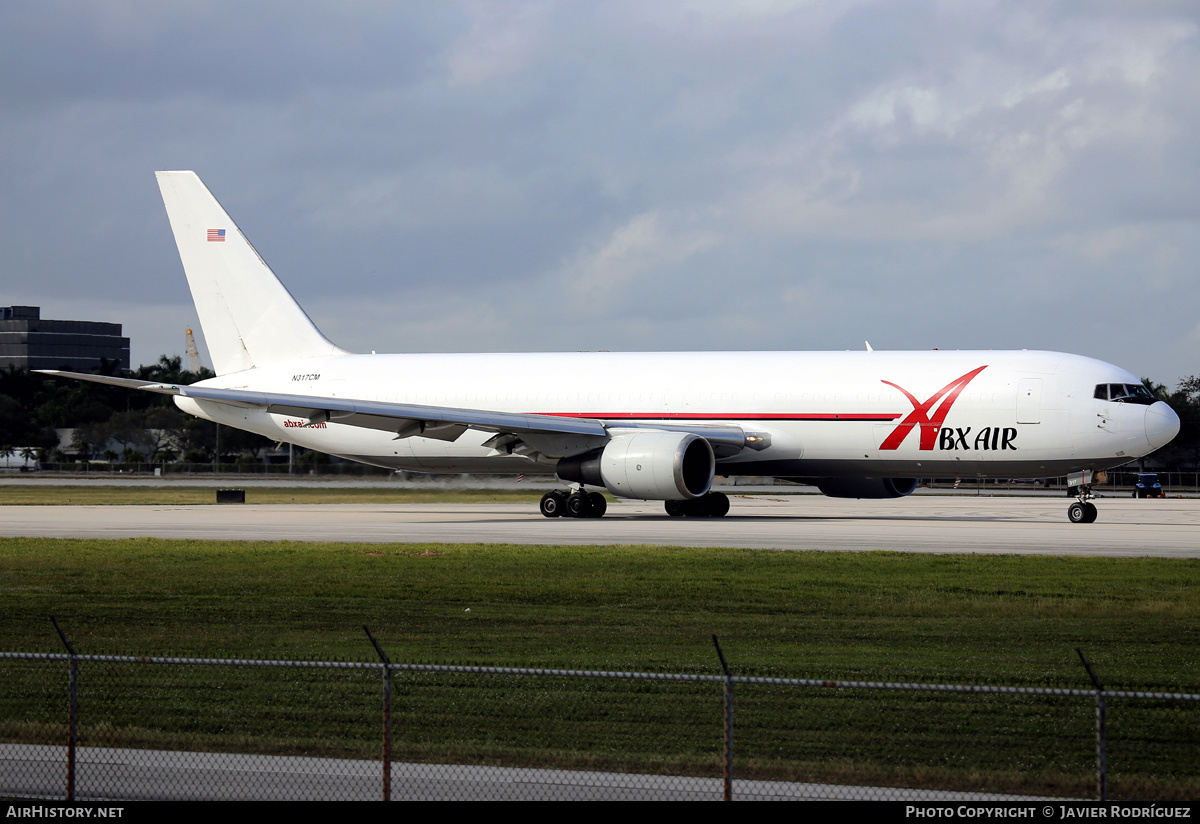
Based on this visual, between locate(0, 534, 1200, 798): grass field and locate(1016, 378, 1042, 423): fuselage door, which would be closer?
locate(0, 534, 1200, 798): grass field

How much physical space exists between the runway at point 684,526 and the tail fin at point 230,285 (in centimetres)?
581

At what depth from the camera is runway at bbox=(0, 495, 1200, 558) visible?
28312mm

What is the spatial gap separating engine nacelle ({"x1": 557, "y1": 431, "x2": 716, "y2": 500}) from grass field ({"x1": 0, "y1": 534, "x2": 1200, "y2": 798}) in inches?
312

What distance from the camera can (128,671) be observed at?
45.7ft

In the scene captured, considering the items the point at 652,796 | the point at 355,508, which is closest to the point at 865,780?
the point at 652,796

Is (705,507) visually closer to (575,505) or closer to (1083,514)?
(575,505)

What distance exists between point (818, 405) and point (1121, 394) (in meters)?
7.97

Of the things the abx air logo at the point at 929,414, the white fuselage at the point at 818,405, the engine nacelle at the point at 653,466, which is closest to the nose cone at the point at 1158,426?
the white fuselage at the point at 818,405

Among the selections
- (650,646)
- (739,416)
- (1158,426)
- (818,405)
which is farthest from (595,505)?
(650,646)

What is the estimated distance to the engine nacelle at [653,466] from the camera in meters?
34.1

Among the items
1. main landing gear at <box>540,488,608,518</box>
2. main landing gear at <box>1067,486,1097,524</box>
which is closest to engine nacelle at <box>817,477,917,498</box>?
main landing gear at <box>1067,486,1097,524</box>

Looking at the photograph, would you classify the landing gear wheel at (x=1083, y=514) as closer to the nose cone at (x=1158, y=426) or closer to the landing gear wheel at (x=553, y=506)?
the nose cone at (x=1158, y=426)

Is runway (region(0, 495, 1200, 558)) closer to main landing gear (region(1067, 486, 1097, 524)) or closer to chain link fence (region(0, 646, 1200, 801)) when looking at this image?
main landing gear (region(1067, 486, 1097, 524))

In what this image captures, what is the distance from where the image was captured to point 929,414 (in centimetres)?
3531
